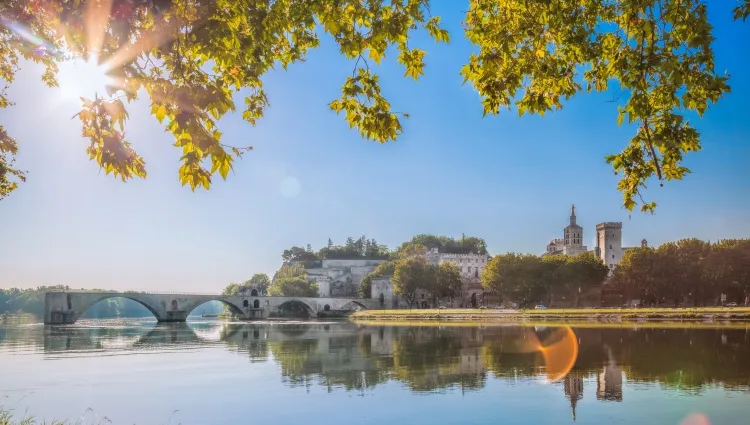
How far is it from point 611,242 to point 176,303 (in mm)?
83796

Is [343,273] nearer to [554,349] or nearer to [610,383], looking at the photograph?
[554,349]

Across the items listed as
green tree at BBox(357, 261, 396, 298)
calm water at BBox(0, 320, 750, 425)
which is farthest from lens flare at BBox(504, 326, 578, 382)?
green tree at BBox(357, 261, 396, 298)

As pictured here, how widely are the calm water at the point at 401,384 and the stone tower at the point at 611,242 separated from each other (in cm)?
9284

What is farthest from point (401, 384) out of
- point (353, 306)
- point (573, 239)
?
point (573, 239)

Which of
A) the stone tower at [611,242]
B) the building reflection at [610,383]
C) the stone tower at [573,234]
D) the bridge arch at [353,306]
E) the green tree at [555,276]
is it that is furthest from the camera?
the stone tower at [573,234]

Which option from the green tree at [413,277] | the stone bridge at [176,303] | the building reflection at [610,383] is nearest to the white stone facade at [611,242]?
the green tree at [413,277]

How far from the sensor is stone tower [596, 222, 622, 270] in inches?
4914

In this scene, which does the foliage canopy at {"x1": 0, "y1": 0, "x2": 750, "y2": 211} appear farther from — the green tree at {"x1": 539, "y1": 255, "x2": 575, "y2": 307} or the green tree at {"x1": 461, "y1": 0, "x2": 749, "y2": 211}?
the green tree at {"x1": 539, "y1": 255, "x2": 575, "y2": 307}

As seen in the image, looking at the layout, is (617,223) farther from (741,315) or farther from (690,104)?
(690,104)

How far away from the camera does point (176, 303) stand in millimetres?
94625

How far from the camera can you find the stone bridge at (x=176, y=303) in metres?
80.7

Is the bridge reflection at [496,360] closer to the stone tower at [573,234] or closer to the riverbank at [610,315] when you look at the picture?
the riverbank at [610,315]

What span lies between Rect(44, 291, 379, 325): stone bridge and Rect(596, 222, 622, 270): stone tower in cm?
4684

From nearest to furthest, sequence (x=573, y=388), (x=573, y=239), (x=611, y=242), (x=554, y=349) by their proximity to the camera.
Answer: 1. (x=573, y=388)
2. (x=554, y=349)
3. (x=611, y=242)
4. (x=573, y=239)
